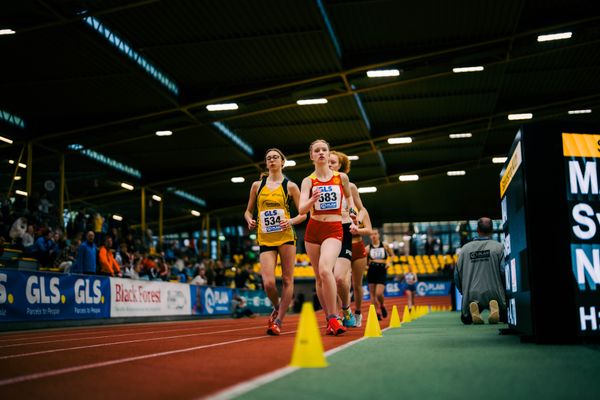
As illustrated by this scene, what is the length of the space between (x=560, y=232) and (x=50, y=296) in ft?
40.9

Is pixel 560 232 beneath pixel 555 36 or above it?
beneath

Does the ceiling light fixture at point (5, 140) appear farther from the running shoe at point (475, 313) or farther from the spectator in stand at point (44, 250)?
the running shoe at point (475, 313)

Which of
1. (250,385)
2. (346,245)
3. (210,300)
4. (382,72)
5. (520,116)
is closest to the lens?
(250,385)

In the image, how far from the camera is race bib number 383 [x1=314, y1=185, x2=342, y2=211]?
8.30 m

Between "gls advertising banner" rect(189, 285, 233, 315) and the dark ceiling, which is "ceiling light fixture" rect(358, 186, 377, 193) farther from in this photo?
"gls advertising banner" rect(189, 285, 233, 315)

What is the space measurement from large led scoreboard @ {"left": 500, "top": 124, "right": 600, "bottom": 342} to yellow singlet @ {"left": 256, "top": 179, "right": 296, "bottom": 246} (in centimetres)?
332

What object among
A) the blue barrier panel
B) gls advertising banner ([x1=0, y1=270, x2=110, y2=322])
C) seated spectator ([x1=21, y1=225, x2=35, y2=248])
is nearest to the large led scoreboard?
gls advertising banner ([x1=0, y1=270, x2=110, y2=322])

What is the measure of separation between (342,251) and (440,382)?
560 centimetres

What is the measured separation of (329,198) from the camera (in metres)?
8.34

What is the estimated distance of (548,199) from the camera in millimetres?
6012

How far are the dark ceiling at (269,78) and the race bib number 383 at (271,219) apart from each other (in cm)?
1066

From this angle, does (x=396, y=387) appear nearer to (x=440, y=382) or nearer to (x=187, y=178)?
(x=440, y=382)

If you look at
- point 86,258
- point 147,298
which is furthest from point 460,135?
point 86,258

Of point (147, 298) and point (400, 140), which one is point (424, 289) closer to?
point (400, 140)
